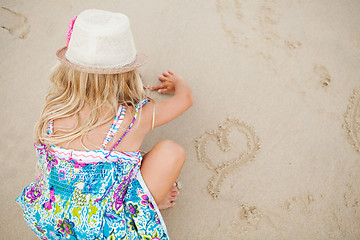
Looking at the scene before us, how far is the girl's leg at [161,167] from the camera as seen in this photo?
1.33 meters

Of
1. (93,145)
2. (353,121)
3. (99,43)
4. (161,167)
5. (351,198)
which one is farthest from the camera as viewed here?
(353,121)

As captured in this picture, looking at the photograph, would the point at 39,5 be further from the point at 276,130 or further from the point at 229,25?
the point at 276,130

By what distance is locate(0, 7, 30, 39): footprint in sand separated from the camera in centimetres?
201

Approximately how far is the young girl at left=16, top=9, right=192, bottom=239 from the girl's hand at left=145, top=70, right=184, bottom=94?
0.47 m

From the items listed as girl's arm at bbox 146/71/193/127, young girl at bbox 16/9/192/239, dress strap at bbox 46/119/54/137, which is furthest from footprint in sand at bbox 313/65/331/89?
dress strap at bbox 46/119/54/137

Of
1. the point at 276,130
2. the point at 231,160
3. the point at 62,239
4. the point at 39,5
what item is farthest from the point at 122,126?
the point at 39,5

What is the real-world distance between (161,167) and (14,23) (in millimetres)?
Result: 1651

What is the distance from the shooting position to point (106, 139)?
118 centimetres

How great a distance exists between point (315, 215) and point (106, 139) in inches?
50.8

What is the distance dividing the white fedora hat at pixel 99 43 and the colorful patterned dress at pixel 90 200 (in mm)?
217

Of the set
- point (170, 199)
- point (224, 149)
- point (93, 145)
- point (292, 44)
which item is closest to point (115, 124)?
point (93, 145)

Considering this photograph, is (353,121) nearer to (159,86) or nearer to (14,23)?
(159,86)

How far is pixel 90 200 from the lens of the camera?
119cm

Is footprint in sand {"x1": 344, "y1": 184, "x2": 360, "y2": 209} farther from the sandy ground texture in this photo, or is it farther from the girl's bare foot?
the girl's bare foot
